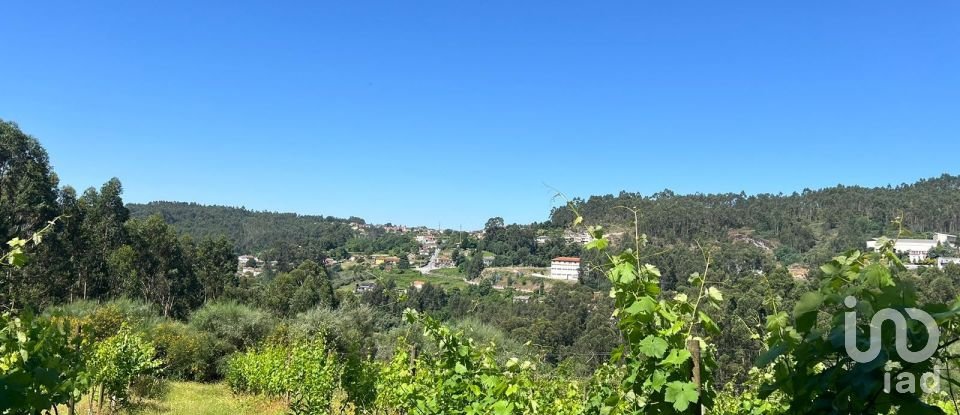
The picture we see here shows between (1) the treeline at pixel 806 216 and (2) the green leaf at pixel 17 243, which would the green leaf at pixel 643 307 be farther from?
(1) the treeline at pixel 806 216

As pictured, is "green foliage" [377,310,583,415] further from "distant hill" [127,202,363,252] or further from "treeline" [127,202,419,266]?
"distant hill" [127,202,363,252]

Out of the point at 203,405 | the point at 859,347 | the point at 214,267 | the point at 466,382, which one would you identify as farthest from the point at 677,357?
the point at 214,267

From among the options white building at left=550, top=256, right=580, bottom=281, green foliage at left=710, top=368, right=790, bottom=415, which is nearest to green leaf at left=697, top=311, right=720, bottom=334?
green foliage at left=710, top=368, right=790, bottom=415

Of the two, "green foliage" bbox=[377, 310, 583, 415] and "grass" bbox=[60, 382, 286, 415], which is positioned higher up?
"green foliage" bbox=[377, 310, 583, 415]

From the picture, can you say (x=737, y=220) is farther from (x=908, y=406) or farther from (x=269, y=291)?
(x=908, y=406)

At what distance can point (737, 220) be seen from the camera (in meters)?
85.9

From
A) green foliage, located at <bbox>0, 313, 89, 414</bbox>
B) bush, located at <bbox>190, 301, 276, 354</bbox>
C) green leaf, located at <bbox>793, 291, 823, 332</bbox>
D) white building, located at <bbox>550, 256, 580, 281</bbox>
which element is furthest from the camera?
white building, located at <bbox>550, 256, 580, 281</bbox>

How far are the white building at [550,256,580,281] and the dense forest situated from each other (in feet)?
21.8

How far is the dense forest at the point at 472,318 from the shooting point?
1.73 m

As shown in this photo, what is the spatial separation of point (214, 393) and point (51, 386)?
1428 centimetres

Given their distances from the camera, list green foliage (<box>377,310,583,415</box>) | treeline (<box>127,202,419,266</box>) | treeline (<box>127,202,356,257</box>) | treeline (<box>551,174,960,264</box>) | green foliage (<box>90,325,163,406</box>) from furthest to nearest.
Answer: treeline (<box>127,202,356,257</box>) → treeline (<box>127,202,419,266</box>) → treeline (<box>551,174,960,264</box>) → green foliage (<box>90,325,163,406</box>) → green foliage (<box>377,310,583,415</box>)

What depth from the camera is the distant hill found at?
105750mm

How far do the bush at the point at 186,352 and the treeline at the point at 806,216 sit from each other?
51.7 meters

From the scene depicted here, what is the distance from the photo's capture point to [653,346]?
193 cm
